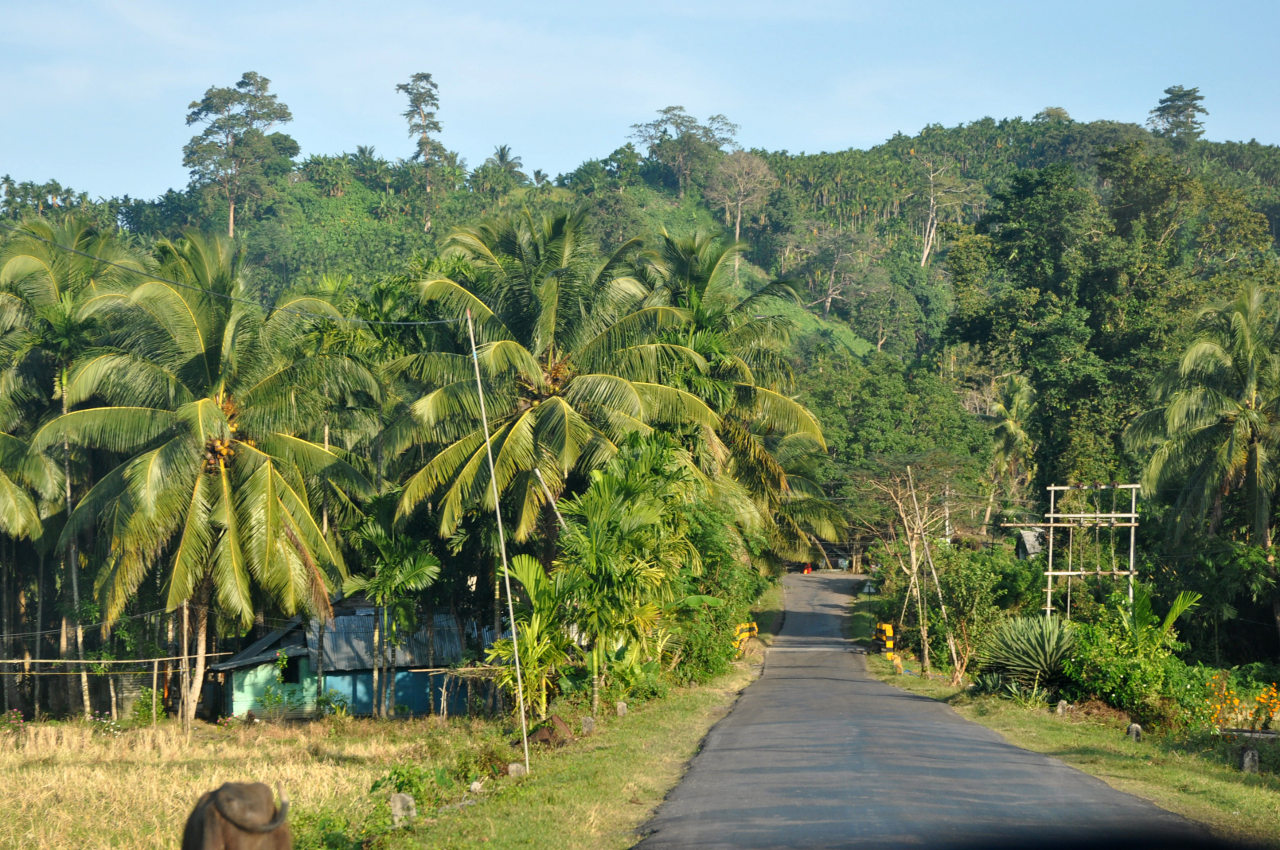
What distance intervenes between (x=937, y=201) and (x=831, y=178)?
1035 cm

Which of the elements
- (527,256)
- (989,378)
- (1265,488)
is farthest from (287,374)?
(989,378)

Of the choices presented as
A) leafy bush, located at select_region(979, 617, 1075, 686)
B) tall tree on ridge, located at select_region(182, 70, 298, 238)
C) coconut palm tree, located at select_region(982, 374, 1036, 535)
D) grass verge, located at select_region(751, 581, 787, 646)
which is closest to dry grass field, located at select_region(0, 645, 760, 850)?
leafy bush, located at select_region(979, 617, 1075, 686)

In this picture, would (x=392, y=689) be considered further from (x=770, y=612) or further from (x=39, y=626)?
(x=770, y=612)

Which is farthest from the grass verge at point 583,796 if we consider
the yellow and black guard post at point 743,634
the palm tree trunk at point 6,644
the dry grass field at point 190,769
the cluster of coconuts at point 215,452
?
the palm tree trunk at point 6,644

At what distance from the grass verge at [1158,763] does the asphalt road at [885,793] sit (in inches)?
16.7

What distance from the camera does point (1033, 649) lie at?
2091 cm

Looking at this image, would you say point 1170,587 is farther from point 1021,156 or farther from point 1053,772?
point 1021,156

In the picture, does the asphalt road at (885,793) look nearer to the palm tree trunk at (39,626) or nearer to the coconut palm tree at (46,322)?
the coconut palm tree at (46,322)

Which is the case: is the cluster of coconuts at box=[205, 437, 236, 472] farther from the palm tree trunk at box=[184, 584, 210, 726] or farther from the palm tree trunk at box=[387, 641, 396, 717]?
the palm tree trunk at box=[387, 641, 396, 717]

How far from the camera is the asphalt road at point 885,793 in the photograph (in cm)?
958

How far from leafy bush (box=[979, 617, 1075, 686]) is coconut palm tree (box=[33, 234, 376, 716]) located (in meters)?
15.1

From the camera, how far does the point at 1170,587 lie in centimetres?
3262

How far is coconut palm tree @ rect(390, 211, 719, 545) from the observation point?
80.4 feet

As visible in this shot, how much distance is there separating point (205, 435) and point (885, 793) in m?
17.2
